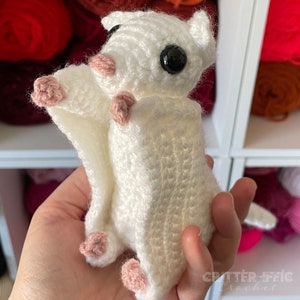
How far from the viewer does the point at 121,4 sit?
1.83ft

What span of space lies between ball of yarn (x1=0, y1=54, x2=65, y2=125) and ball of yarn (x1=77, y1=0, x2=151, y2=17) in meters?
0.09

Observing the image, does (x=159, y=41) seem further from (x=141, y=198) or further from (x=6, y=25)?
(x=6, y=25)

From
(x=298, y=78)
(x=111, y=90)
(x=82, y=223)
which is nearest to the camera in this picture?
(x=111, y=90)

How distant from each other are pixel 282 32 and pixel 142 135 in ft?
1.07

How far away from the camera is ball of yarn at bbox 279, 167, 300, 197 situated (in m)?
0.75

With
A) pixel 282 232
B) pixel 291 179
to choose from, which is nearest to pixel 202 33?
pixel 291 179

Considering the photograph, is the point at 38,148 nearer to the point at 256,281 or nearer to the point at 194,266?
the point at 194,266

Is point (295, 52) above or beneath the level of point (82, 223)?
above

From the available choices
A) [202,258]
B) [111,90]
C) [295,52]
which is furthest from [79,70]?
[295,52]

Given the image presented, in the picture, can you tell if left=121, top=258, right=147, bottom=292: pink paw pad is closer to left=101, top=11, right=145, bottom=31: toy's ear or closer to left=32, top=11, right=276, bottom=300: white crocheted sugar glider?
left=32, top=11, right=276, bottom=300: white crocheted sugar glider

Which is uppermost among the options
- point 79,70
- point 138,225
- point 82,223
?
point 79,70

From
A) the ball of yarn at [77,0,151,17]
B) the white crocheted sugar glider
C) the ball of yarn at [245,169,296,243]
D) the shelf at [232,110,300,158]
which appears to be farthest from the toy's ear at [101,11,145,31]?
the ball of yarn at [245,169,296,243]

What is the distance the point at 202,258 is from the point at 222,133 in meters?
0.22

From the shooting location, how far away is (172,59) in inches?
13.8
